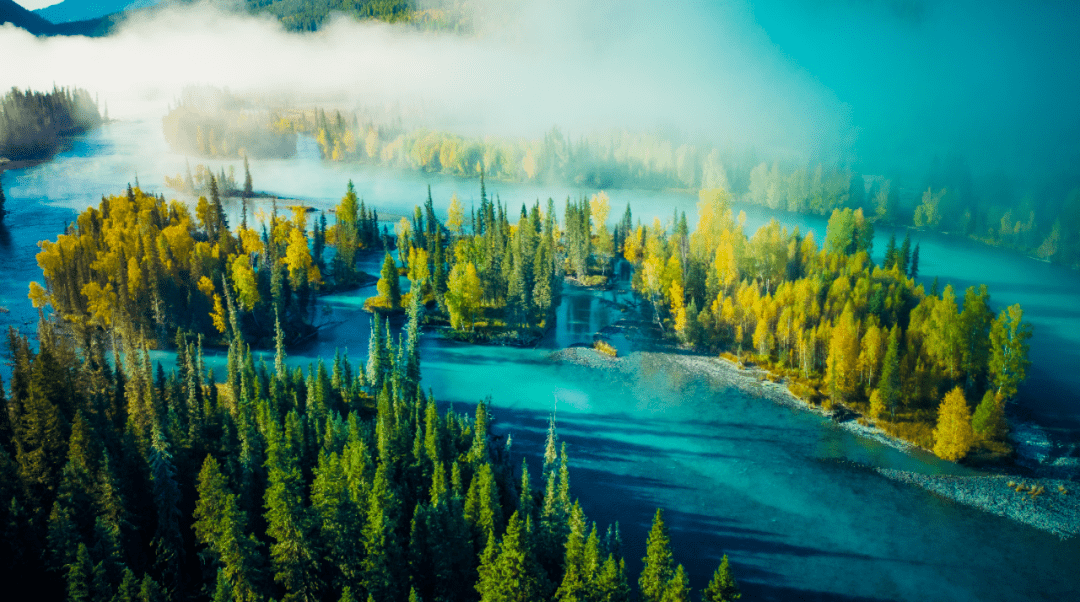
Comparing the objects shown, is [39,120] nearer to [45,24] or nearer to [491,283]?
[45,24]

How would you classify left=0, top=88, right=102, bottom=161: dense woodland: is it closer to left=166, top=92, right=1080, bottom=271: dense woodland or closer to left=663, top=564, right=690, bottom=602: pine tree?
left=166, top=92, right=1080, bottom=271: dense woodland

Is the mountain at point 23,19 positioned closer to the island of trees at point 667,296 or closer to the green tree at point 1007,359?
the island of trees at point 667,296

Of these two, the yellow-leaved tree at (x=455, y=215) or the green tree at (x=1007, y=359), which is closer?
the green tree at (x=1007, y=359)

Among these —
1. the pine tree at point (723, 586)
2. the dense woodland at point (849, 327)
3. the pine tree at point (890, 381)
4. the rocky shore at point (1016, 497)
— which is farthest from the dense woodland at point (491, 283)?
the pine tree at point (723, 586)

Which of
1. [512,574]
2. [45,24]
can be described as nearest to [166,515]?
[512,574]

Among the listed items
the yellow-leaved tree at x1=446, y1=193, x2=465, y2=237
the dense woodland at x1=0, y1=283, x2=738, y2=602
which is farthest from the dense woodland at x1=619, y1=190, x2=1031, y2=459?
the yellow-leaved tree at x1=446, y1=193, x2=465, y2=237

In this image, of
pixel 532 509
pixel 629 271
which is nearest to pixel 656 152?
pixel 629 271
